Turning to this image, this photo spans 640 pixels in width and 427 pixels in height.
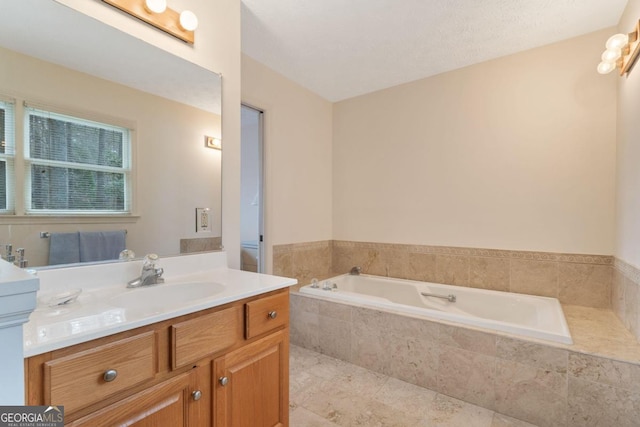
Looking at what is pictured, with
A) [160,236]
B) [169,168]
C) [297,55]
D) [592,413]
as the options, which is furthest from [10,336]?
[297,55]

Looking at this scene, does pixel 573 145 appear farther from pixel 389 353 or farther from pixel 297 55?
pixel 297 55

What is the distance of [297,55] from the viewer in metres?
2.55

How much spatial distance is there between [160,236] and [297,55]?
6.10 ft

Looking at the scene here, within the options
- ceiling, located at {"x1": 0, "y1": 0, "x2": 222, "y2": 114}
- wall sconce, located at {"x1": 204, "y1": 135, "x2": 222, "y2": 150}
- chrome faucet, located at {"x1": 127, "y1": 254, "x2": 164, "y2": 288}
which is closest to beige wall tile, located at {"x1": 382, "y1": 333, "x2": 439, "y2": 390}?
chrome faucet, located at {"x1": 127, "y1": 254, "x2": 164, "y2": 288}

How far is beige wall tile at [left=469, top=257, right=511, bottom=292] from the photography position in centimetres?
261

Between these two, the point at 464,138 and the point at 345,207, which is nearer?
the point at 464,138

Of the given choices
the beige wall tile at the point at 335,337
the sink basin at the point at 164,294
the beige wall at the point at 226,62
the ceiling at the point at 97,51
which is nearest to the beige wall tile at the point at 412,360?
the beige wall tile at the point at 335,337

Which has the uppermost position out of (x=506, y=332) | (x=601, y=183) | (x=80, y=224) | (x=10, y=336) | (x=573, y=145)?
(x=573, y=145)

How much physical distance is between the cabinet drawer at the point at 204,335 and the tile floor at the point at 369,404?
2.88 ft

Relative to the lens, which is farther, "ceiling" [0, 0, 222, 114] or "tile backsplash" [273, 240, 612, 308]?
"tile backsplash" [273, 240, 612, 308]

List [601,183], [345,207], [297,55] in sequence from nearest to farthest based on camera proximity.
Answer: [601,183]
[297,55]
[345,207]

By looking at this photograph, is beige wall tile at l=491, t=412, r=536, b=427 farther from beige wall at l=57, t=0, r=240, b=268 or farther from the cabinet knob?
the cabinet knob

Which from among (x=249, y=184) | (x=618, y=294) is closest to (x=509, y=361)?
(x=618, y=294)

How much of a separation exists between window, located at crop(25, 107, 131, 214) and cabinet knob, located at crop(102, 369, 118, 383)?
2.45 ft
